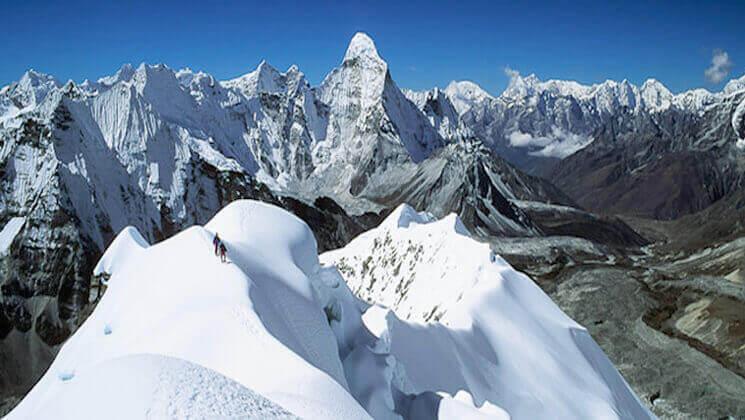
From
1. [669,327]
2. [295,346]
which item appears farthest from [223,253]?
[669,327]

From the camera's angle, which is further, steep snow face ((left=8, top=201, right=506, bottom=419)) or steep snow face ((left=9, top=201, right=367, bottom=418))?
steep snow face ((left=9, top=201, right=367, bottom=418))

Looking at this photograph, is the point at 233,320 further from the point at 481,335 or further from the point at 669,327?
the point at 669,327

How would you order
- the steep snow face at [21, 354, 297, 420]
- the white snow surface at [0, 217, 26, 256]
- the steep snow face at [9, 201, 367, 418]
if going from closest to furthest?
the steep snow face at [21, 354, 297, 420]
the steep snow face at [9, 201, 367, 418]
the white snow surface at [0, 217, 26, 256]

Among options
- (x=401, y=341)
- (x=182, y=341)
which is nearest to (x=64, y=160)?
(x=401, y=341)

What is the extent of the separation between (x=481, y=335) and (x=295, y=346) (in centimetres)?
2385

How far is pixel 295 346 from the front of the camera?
838 inches

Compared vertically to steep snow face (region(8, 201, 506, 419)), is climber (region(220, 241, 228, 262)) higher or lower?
higher

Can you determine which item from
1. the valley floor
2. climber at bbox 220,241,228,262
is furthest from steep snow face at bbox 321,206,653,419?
the valley floor

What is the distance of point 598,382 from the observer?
143 feet

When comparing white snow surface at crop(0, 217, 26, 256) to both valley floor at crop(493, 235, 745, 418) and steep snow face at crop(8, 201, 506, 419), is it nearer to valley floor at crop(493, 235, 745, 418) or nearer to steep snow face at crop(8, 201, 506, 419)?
steep snow face at crop(8, 201, 506, 419)

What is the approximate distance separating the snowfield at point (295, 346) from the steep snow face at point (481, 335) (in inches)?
5.6

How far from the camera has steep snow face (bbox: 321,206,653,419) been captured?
117 feet

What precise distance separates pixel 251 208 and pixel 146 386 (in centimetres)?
2626

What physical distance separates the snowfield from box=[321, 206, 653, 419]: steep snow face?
0.14 meters
